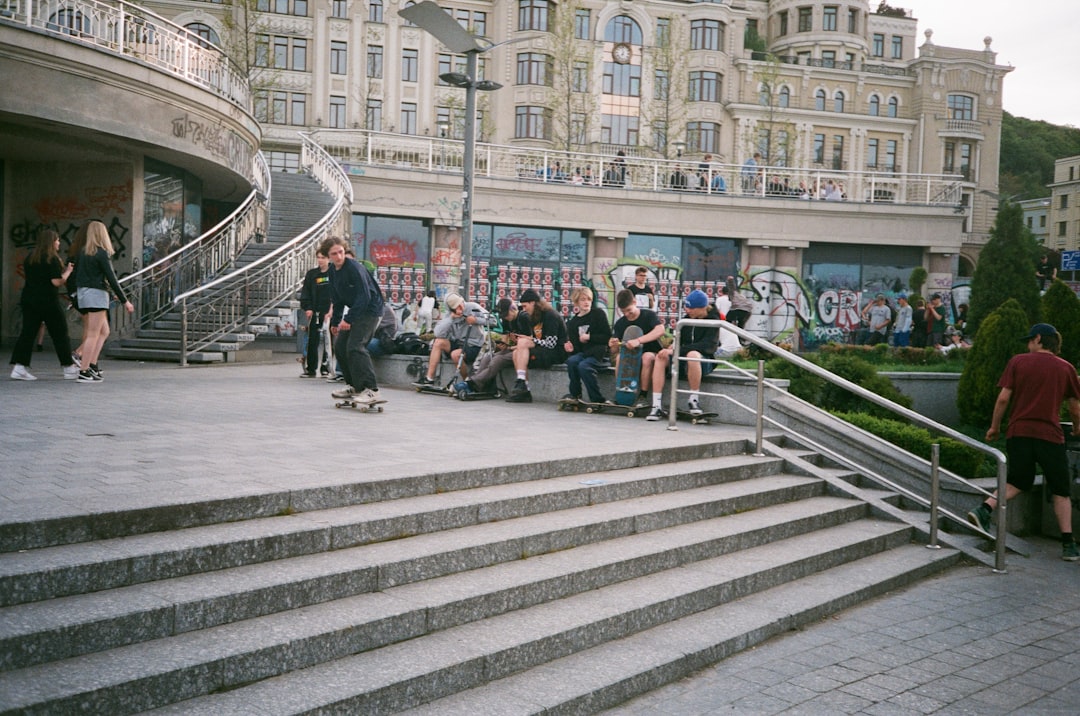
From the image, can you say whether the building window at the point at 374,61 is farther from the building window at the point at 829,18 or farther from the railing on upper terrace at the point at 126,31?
the building window at the point at 829,18

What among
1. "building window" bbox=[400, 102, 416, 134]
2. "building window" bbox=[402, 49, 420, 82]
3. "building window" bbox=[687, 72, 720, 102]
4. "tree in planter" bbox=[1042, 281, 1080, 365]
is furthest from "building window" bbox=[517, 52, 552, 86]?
"tree in planter" bbox=[1042, 281, 1080, 365]

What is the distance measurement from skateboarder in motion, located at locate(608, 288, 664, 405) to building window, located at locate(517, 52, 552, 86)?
1689 inches

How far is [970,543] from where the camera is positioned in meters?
8.50

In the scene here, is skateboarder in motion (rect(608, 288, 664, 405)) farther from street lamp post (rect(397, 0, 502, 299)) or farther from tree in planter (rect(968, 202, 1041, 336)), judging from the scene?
tree in planter (rect(968, 202, 1041, 336))

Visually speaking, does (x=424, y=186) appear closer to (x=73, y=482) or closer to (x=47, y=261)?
(x=47, y=261)

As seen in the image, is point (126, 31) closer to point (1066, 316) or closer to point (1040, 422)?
point (1040, 422)

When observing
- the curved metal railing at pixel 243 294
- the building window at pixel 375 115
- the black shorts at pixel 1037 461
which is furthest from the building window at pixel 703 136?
the black shorts at pixel 1037 461

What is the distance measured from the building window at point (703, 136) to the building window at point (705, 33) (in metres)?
4.65

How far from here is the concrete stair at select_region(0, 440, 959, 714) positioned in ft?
13.0

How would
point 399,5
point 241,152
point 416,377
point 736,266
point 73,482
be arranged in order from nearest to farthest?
point 73,482, point 416,377, point 241,152, point 736,266, point 399,5

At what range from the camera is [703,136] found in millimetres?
57594

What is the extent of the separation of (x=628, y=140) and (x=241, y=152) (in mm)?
38634

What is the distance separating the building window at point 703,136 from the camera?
57250 millimetres

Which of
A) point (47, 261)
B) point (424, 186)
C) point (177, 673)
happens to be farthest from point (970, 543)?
point (424, 186)
